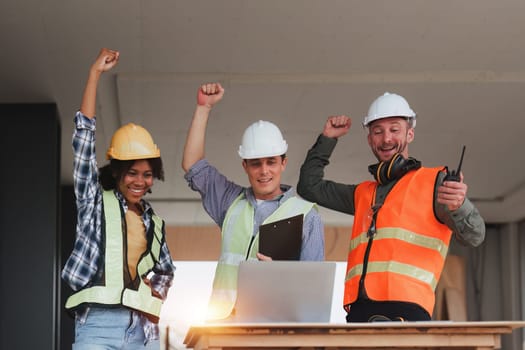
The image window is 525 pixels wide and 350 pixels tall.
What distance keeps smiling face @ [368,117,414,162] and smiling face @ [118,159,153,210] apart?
3.04 feet

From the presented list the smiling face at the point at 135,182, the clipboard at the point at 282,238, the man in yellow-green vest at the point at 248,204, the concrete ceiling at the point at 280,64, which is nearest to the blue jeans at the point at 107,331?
the man in yellow-green vest at the point at 248,204

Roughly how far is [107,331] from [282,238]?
749mm

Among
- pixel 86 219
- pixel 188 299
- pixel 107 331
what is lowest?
pixel 107 331

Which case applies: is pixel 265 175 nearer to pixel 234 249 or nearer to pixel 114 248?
pixel 234 249

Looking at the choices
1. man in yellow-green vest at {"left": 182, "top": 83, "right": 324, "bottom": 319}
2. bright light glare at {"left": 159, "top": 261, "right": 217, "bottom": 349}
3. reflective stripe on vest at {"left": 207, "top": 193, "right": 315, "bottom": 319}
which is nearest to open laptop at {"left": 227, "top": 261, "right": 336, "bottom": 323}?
man in yellow-green vest at {"left": 182, "top": 83, "right": 324, "bottom": 319}

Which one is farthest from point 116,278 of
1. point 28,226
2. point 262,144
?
point 28,226

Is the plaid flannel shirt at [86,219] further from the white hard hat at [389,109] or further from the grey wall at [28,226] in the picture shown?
the grey wall at [28,226]

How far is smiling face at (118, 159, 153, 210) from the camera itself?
146 inches

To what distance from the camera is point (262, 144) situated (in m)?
3.83

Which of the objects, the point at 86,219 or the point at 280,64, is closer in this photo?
the point at 86,219

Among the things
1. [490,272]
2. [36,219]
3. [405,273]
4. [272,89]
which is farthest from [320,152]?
[490,272]

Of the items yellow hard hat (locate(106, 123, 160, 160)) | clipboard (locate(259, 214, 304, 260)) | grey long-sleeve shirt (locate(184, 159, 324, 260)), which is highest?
yellow hard hat (locate(106, 123, 160, 160))

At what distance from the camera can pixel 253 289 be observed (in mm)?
2941

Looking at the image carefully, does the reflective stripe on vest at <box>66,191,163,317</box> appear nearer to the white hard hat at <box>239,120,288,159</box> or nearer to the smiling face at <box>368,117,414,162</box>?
the white hard hat at <box>239,120,288,159</box>
